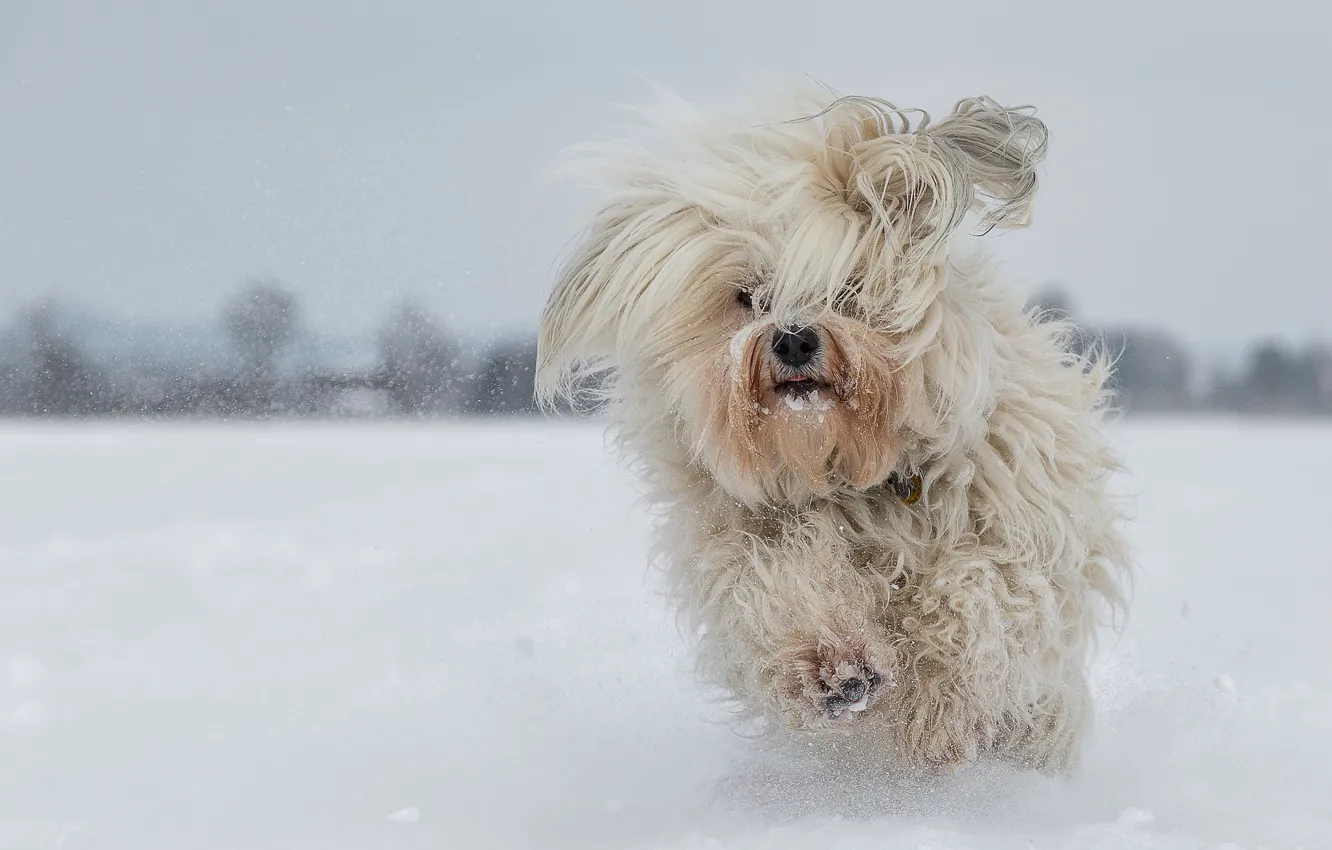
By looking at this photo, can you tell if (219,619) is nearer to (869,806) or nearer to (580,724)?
(580,724)

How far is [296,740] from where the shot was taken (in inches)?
165

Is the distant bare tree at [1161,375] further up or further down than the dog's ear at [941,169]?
further down

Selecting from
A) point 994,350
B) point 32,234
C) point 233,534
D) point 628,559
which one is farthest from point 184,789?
point 32,234

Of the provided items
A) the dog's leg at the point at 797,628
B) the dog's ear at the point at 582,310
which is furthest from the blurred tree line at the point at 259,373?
the dog's leg at the point at 797,628

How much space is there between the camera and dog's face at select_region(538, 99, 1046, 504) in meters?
3.32

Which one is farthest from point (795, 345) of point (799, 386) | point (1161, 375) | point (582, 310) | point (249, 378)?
point (1161, 375)

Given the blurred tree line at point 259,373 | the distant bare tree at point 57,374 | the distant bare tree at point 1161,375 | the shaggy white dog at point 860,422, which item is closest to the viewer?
the shaggy white dog at point 860,422

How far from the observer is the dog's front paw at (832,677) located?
323cm

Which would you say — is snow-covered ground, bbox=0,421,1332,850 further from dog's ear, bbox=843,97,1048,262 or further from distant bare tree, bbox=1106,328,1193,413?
→ distant bare tree, bbox=1106,328,1193,413

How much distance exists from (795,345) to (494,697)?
2014mm

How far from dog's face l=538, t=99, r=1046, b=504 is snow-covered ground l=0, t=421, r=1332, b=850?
757 millimetres

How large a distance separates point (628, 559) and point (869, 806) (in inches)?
128

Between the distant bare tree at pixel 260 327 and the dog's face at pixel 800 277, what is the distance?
10.3m

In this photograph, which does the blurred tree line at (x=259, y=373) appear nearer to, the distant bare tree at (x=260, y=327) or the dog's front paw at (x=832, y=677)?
the distant bare tree at (x=260, y=327)
